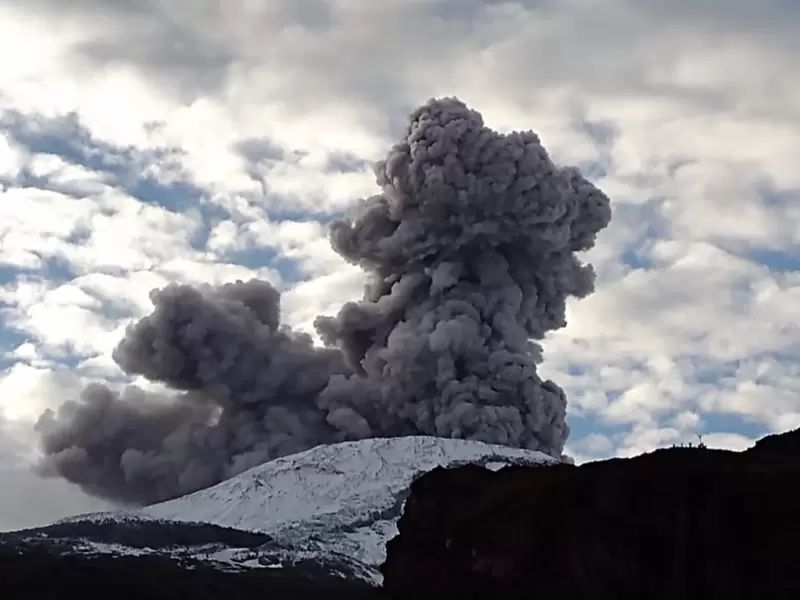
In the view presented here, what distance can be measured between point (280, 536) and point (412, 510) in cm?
11553

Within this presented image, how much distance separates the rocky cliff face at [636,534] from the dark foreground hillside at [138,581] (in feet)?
239

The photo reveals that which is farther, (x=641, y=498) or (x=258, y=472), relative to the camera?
(x=258, y=472)

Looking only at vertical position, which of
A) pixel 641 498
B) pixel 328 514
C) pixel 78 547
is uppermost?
pixel 328 514

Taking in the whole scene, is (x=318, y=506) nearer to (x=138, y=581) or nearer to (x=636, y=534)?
(x=138, y=581)

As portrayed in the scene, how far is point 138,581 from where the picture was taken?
130m

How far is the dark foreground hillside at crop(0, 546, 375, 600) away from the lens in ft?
410

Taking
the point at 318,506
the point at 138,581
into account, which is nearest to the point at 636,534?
the point at 138,581

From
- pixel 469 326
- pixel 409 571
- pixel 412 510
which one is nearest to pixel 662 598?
pixel 409 571

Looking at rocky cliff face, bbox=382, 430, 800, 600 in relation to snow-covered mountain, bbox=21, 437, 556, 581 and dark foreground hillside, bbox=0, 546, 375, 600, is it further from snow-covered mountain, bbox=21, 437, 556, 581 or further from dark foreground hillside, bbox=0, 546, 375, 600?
snow-covered mountain, bbox=21, 437, 556, 581

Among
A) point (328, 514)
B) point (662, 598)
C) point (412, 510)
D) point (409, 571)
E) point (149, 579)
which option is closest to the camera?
point (662, 598)

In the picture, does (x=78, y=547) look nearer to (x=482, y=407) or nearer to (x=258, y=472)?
(x=258, y=472)

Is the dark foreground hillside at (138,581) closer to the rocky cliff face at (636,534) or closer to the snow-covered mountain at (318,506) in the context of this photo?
the snow-covered mountain at (318,506)

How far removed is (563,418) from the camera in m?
143

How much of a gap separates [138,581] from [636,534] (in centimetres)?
9194
